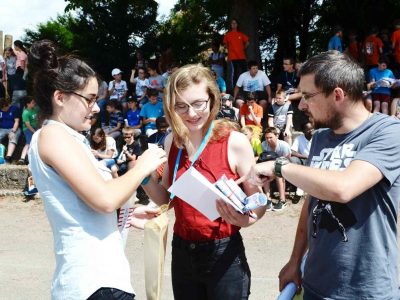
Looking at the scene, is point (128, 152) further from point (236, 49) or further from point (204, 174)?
point (204, 174)

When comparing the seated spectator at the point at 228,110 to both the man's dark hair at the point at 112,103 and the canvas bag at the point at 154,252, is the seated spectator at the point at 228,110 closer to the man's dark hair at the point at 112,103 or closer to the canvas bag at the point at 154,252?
the man's dark hair at the point at 112,103

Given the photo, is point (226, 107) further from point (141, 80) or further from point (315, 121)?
point (315, 121)

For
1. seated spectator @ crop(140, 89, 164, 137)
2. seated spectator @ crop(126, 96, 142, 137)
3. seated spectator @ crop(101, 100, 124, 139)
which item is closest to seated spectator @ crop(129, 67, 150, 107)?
seated spectator @ crop(126, 96, 142, 137)

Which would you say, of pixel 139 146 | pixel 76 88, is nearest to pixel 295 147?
pixel 139 146

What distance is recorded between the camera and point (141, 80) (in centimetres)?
1286

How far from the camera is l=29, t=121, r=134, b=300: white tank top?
1982mm

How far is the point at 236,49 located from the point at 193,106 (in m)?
10.6

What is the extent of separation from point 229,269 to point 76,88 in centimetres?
111

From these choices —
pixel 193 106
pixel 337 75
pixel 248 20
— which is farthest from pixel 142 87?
pixel 337 75

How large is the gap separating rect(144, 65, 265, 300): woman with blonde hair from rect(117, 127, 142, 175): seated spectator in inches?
262

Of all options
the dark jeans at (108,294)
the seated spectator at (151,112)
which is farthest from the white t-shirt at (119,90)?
the dark jeans at (108,294)

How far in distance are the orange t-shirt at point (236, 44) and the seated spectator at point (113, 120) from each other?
3162 mm

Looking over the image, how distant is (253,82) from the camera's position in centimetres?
1173

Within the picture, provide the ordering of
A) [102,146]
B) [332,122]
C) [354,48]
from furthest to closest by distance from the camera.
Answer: [354,48] < [102,146] < [332,122]
